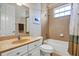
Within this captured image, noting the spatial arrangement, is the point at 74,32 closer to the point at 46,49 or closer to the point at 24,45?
the point at 46,49

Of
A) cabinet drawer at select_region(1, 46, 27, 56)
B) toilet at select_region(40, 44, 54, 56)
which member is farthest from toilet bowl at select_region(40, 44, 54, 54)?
cabinet drawer at select_region(1, 46, 27, 56)

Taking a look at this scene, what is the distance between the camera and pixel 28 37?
4.69 feet

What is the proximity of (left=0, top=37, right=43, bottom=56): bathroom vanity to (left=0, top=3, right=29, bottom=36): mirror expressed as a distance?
0.40 feet

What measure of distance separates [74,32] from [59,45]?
0.93ft

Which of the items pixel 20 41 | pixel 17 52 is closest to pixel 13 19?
pixel 20 41

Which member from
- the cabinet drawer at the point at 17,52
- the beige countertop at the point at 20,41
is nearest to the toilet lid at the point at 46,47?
the beige countertop at the point at 20,41

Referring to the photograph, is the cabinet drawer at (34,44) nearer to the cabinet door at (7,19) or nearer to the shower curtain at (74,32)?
the cabinet door at (7,19)

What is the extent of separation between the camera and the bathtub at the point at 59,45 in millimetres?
1321

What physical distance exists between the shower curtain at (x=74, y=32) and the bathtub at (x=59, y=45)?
6cm

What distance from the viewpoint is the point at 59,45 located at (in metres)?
1.35

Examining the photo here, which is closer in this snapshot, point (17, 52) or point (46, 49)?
point (17, 52)

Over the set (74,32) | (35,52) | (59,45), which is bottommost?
(35,52)

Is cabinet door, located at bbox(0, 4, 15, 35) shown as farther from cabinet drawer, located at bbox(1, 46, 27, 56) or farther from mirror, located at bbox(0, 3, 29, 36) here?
cabinet drawer, located at bbox(1, 46, 27, 56)

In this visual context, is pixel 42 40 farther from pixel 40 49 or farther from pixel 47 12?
pixel 47 12
